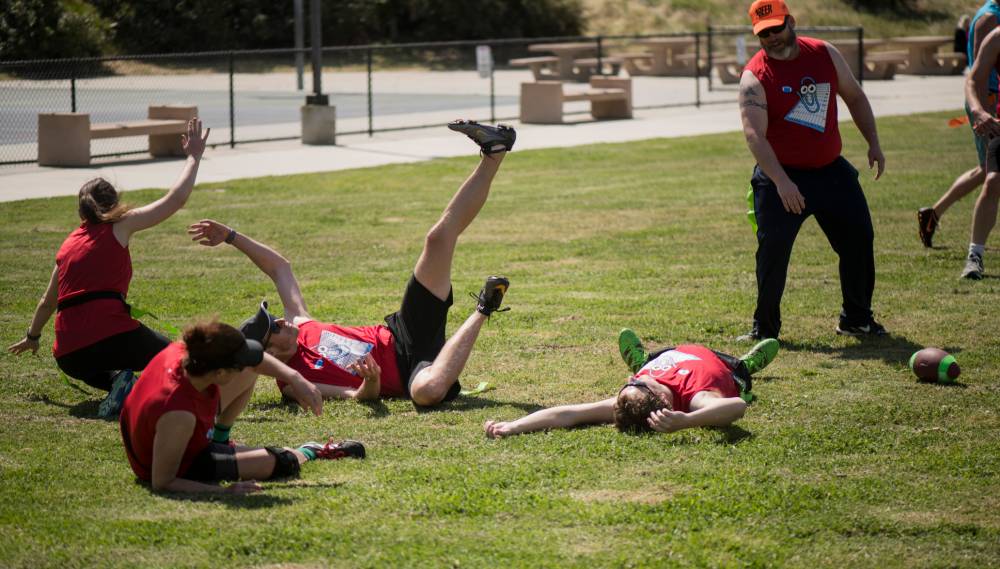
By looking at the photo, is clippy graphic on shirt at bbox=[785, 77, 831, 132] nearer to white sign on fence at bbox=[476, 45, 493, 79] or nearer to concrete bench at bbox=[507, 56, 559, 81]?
white sign on fence at bbox=[476, 45, 493, 79]

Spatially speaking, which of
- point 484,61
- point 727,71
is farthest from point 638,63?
point 484,61

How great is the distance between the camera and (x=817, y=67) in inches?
327

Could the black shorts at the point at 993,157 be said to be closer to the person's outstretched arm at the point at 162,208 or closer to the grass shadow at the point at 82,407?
the person's outstretched arm at the point at 162,208

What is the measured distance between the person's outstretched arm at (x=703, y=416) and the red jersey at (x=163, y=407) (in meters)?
2.24

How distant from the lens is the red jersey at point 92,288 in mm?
6949

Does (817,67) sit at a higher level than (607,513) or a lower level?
higher

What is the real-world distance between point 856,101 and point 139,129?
13764 mm

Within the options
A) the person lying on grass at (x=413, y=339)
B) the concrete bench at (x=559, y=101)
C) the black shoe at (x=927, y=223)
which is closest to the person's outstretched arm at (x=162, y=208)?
the person lying on grass at (x=413, y=339)

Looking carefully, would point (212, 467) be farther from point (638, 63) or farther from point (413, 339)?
point (638, 63)

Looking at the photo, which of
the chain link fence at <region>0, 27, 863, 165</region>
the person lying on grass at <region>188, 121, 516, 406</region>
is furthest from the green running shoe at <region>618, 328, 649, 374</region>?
the chain link fence at <region>0, 27, 863, 165</region>

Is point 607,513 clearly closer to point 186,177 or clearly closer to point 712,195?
point 186,177

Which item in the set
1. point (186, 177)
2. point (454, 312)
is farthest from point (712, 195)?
point (186, 177)

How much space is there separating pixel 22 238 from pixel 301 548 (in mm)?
8869

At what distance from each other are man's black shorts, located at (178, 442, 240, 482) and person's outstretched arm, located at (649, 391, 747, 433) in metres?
2.13
